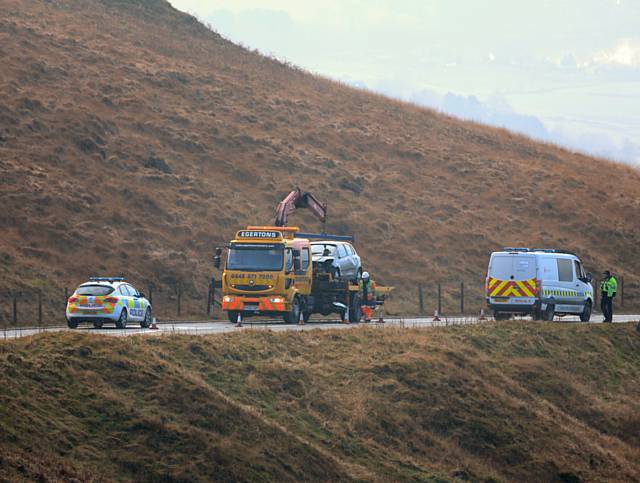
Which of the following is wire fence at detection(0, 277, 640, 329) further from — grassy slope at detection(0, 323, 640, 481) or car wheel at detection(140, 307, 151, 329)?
grassy slope at detection(0, 323, 640, 481)

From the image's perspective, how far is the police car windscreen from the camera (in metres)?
38.2

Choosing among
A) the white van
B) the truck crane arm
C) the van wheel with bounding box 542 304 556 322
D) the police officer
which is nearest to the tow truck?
the white van

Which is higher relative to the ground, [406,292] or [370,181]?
[370,181]

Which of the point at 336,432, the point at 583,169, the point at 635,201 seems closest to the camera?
the point at 336,432

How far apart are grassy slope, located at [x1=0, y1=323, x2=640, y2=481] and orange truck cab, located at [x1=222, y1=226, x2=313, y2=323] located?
Result: 6411mm

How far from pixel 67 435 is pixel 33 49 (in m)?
57.8

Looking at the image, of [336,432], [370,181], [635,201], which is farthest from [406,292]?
[336,432]

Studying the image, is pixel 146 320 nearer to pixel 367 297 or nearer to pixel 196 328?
pixel 196 328

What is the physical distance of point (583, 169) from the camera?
88375mm

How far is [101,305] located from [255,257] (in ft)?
19.8

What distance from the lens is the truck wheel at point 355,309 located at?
42188 mm

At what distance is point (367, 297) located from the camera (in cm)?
4362

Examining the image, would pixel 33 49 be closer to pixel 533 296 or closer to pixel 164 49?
pixel 164 49

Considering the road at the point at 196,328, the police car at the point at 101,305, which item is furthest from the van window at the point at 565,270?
the police car at the point at 101,305
